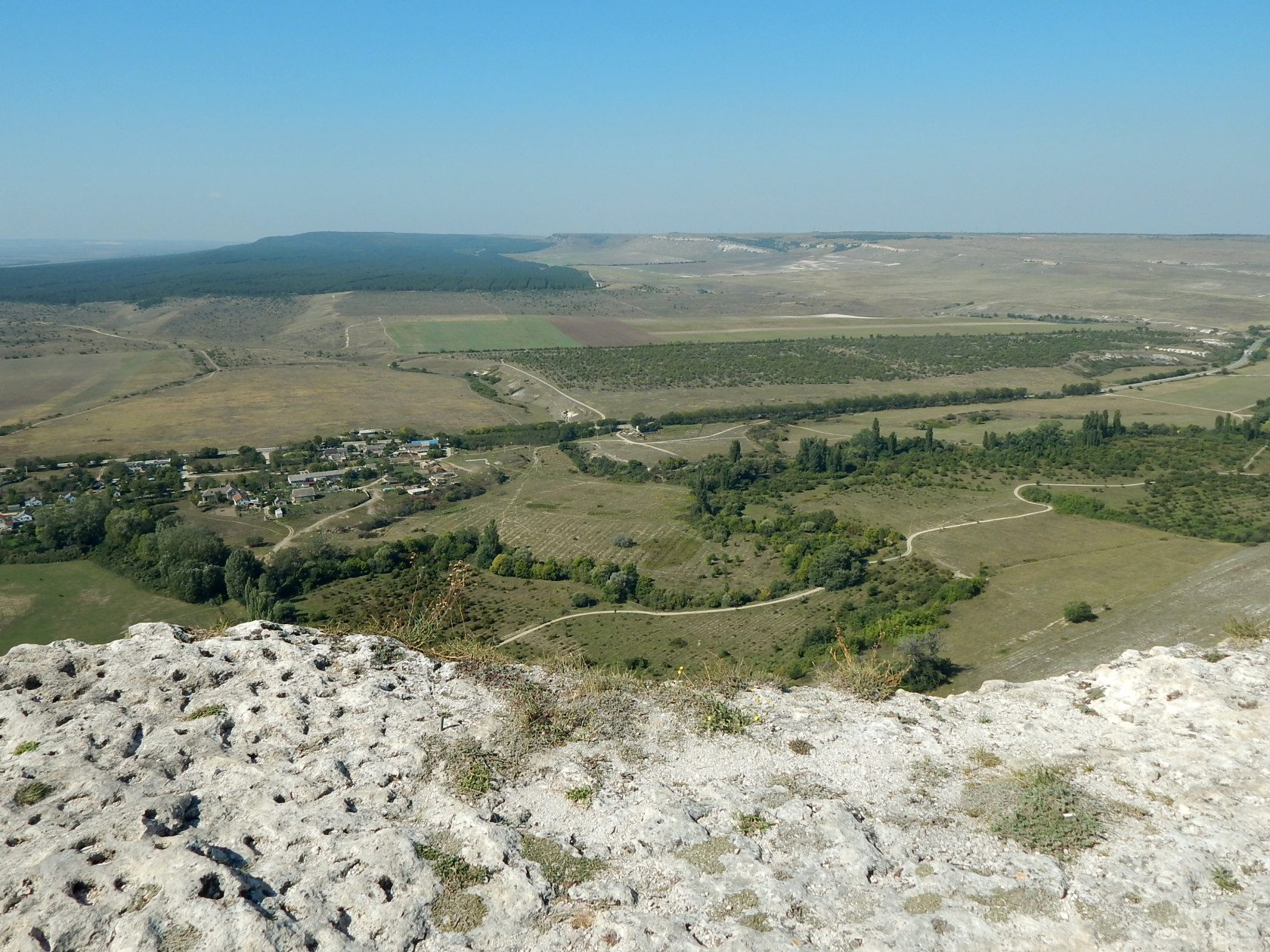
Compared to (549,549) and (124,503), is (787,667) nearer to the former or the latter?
(549,549)

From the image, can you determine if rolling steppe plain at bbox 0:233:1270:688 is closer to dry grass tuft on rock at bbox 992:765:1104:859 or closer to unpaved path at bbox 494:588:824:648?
unpaved path at bbox 494:588:824:648

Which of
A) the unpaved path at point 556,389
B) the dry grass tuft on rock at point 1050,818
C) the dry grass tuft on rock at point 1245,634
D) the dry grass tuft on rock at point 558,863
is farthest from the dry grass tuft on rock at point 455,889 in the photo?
the unpaved path at point 556,389

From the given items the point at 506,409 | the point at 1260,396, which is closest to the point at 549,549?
the point at 506,409

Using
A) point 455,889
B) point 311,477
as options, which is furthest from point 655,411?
point 455,889

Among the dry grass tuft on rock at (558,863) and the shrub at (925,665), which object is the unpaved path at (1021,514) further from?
the dry grass tuft on rock at (558,863)

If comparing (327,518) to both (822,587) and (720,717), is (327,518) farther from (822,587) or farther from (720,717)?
(720,717)

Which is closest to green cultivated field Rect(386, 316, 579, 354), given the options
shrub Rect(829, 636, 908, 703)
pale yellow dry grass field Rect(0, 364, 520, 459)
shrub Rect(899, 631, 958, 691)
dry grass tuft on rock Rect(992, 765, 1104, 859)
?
pale yellow dry grass field Rect(0, 364, 520, 459)

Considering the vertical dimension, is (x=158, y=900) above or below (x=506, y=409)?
above
